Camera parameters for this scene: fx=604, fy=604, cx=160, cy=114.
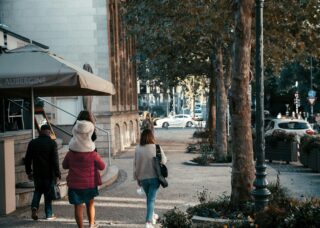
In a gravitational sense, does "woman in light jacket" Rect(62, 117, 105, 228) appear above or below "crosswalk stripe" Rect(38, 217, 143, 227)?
above

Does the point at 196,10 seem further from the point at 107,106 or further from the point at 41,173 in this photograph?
the point at 107,106

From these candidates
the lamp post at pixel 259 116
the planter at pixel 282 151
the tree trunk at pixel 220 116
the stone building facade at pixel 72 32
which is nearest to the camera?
the lamp post at pixel 259 116

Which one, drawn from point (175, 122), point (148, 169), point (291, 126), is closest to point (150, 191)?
point (148, 169)

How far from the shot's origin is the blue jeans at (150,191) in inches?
370

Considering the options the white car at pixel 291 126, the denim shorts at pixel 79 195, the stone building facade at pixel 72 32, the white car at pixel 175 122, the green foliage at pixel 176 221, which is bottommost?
the white car at pixel 175 122

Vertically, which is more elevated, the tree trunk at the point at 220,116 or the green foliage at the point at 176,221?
the tree trunk at the point at 220,116

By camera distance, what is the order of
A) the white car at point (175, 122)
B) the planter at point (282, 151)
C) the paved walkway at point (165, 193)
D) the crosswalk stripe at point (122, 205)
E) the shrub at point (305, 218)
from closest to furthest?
the shrub at point (305, 218) < the paved walkway at point (165, 193) < the crosswalk stripe at point (122, 205) < the planter at point (282, 151) < the white car at point (175, 122)

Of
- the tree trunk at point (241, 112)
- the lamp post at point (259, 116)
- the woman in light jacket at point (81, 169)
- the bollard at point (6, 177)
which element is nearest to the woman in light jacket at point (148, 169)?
the woman in light jacket at point (81, 169)

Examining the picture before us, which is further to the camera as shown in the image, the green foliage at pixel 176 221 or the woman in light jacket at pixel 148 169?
the woman in light jacket at pixel 148 169

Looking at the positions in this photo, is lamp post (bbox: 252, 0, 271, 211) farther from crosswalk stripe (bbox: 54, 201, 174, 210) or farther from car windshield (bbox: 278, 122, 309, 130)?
car windshield (bbox: 278, 122, 309, 130)

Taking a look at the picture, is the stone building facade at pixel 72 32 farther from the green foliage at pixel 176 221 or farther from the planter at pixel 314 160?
the green foliage at pixel 176 221

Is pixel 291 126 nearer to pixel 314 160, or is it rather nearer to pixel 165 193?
pixel 314 160

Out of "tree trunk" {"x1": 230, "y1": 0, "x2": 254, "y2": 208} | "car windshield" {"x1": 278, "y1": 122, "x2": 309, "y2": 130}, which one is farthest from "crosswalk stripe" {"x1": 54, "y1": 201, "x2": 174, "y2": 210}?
"car windshield" {"x1": 278, "y1": 122, "x2": 309, "y2": 130}

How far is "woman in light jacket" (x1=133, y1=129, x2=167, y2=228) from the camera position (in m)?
9.42
